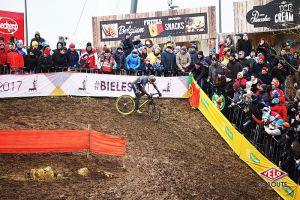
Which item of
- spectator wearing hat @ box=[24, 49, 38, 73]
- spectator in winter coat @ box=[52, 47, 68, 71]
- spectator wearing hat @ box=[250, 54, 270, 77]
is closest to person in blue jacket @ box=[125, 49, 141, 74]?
spectator in winter coat @ box=[52, 47, 68, 71]

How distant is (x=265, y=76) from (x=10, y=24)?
38.5 ft

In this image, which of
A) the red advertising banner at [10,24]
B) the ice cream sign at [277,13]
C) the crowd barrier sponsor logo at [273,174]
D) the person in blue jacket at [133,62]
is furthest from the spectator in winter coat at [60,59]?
the ice cream sign at [277,13]

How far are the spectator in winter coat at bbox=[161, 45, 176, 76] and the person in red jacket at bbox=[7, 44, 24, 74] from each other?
18.1 feet

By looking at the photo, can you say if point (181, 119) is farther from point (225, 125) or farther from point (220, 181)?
point (220, 181)

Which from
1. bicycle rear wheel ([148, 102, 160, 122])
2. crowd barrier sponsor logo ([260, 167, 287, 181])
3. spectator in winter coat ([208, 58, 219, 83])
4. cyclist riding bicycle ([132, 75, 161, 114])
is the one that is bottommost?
crowd barrier sponsor logo ([260, 167, 287, 181])

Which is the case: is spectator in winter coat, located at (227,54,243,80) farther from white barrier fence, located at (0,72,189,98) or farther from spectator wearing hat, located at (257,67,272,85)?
white barrier fence, located at (0,72,189,98)

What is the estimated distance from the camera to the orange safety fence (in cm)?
2119

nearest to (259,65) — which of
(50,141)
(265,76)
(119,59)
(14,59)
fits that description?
(265,76)

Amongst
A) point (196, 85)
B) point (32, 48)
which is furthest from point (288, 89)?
point (32, 48)

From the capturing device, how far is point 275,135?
77.4 ft

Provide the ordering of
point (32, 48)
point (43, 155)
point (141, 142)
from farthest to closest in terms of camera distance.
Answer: point (32, 48), point (141, 142), point (43, 155)

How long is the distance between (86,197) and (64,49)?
9482 mm

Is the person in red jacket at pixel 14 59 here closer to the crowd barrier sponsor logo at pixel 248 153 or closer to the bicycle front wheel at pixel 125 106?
the bicycle front wheel at pixel 125 106

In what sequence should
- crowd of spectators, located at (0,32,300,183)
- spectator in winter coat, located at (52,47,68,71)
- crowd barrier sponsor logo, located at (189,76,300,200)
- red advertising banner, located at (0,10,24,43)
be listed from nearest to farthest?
crowd barrier sponsor logo, located at (189,76,300,200) < crowd of spectators, located at (0,32,300,183) < spectator in winter coat, located at (52,47,68,71) < red advertising banner, located at (0,10,24,43)
